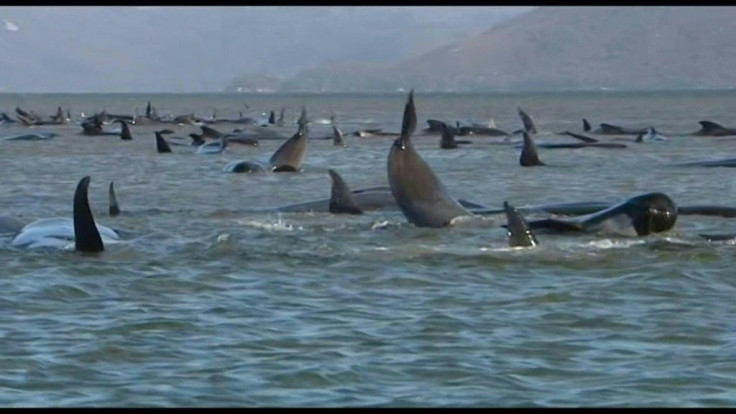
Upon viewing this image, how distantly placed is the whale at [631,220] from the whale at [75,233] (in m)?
4.50

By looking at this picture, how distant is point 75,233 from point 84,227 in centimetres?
26

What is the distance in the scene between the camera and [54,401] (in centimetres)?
948

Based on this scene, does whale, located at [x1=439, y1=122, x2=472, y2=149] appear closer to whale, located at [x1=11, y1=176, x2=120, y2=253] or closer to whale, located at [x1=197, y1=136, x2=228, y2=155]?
whale, located at [x1=197, y1=136, x2=228, y2=155]

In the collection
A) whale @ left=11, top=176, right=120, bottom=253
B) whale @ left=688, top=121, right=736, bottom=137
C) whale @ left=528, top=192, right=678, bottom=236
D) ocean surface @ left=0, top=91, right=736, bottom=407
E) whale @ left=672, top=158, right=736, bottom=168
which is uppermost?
whale @ left=688, top=121, right=736, bottom=137

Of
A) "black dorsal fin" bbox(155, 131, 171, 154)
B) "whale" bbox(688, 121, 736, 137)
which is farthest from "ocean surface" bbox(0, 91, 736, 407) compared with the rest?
"whale" bbox(688, 121, 736, 137)

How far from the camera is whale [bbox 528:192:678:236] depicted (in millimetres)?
16688

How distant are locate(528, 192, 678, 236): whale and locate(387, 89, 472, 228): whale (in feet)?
4.29

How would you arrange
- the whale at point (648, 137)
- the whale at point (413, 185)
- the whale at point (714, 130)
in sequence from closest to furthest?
the whale at point (413, 185), the whale at point (648, 137), the whale at point (714, 130)

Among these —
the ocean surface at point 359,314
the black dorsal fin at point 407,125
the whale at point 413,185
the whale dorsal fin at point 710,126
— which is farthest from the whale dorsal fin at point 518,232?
the whale dorsal fin at point 710,126

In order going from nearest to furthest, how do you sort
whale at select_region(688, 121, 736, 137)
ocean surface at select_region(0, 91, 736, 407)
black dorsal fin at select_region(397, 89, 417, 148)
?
1. ocean surface at select_region(0, 91, 736, 407)
2. black dorsal fin at select_region(397, 89, 417, 148)
3. whale at select_region(688, 121, 736, 137)

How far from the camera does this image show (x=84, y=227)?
15383mm

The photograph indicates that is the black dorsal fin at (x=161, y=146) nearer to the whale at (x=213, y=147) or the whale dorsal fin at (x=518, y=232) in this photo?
the whale at (x=213, y=147)

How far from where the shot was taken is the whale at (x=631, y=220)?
16688 mm

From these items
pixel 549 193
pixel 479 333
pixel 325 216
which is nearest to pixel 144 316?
pixel 479 333
